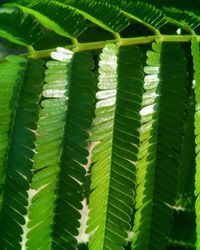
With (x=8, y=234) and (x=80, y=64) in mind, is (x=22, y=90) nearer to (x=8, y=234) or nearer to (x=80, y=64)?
(x=80, y=64)

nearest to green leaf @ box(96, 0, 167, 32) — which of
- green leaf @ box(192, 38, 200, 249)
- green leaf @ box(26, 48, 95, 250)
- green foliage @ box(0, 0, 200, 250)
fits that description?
green foliage @ box(0, 0, 200, 250)

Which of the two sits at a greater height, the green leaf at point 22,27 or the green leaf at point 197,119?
the green leaf at point 22,27

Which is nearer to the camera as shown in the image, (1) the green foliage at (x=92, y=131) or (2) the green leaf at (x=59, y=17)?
(1) the green foliage at (x=92, y=131)

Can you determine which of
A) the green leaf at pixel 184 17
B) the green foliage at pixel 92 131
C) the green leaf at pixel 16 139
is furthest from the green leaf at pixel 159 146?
the green leaf at pixel 16 139

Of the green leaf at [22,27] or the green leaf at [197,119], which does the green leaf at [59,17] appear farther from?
the green leaf at [197,119]

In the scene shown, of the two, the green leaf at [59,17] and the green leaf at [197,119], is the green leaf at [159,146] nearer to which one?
the green leaf at [197,119]

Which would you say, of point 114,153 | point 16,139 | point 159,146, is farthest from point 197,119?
point 16,139

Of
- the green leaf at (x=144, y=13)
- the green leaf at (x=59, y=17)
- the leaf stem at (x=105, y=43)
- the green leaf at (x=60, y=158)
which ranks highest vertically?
the green leaf at (x=144, y=13)

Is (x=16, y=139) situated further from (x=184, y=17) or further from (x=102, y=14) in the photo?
→ (x=184, y=17)
